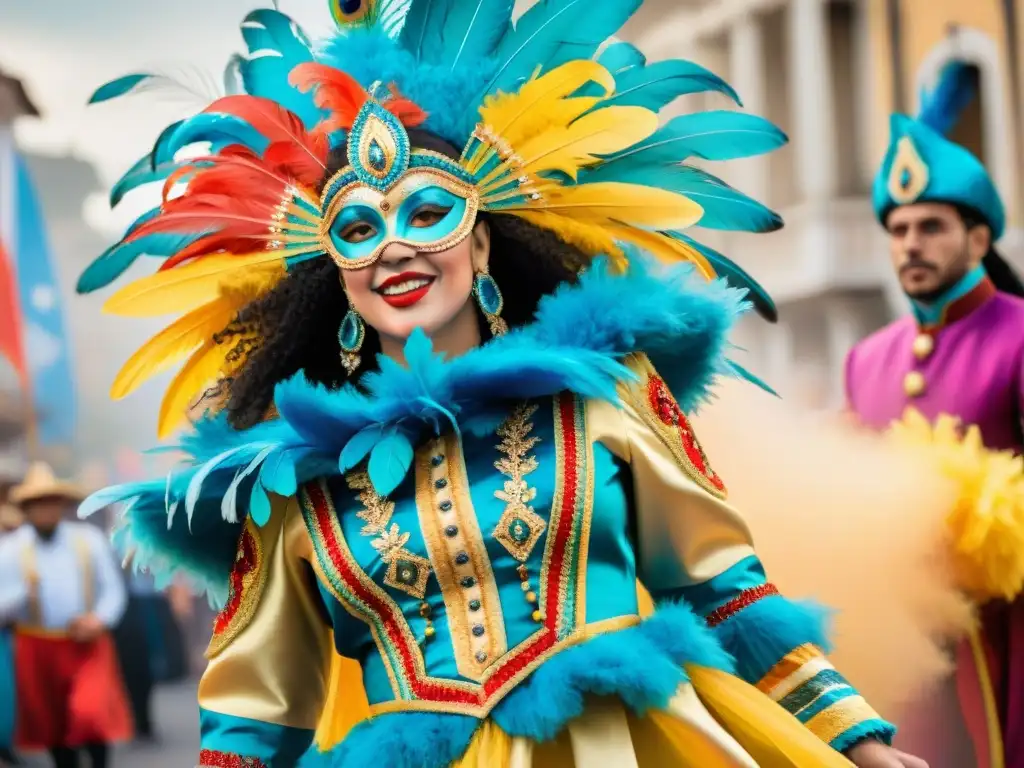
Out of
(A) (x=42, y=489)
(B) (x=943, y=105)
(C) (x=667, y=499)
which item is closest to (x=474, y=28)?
(C) (x=667, y=499)

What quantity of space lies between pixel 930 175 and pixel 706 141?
1.99 m

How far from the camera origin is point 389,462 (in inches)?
79.0

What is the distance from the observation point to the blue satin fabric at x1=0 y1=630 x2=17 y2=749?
616 centimetres

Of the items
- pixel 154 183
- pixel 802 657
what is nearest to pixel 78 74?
pixel 154 183

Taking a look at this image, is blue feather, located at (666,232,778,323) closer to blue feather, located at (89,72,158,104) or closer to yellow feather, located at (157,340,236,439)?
yellow feather, located at (157,340,236,439)

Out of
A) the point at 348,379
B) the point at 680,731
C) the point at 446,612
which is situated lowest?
the point at 680,731

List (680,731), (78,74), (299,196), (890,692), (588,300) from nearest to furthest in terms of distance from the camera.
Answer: (680,731) < (588,300) < (299,196) < (890,692) < (78,74)

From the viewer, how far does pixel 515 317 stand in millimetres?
2291

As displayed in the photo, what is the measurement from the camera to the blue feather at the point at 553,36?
2215 mm

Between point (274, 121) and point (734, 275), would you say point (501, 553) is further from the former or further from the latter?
point (274, 121)

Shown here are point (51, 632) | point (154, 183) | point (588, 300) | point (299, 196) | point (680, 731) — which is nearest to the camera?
point (680, 731)

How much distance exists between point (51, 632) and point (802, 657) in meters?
4.88

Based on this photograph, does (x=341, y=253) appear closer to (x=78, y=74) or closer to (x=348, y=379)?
(x=348, y=379)

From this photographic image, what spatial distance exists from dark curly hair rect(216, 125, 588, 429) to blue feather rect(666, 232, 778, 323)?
0.20m
